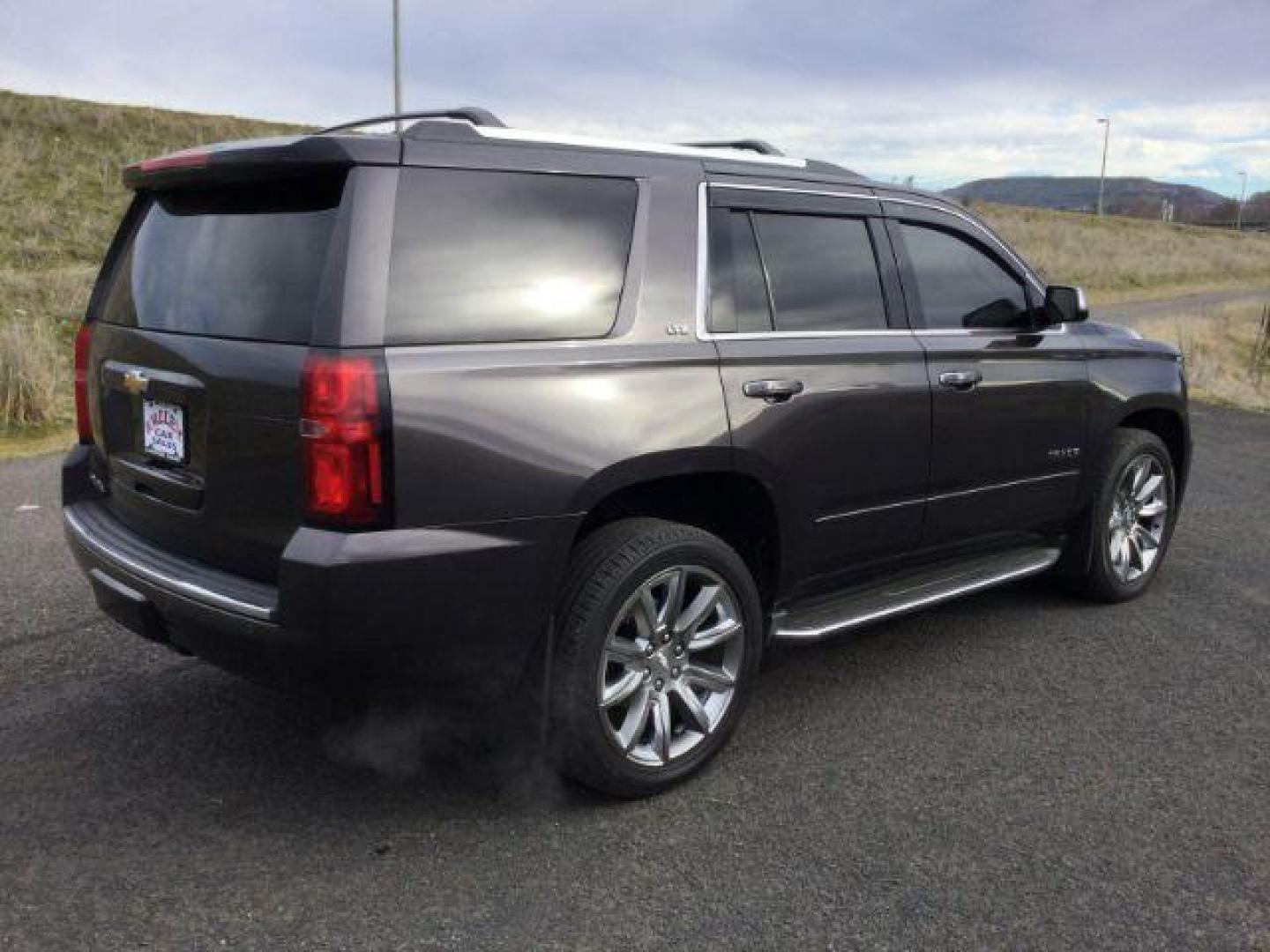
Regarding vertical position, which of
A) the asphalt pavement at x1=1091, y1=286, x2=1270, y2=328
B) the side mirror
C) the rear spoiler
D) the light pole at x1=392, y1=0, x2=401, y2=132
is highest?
the light pole at x1=392, y1=0, x2=401, y2=132

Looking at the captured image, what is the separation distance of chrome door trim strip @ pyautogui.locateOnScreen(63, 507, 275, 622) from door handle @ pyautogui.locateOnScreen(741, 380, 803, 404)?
1495 mm

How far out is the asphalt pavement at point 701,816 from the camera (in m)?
2.63

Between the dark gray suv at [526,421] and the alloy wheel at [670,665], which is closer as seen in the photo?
the dark gray suv at [526,421]

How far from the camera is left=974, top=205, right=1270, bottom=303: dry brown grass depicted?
37750 millimetres

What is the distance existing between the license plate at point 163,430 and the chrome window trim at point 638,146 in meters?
1.12

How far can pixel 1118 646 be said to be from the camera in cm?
454

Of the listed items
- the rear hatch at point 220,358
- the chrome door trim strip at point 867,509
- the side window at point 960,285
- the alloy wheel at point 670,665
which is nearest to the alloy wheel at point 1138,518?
the side window at point 960,285

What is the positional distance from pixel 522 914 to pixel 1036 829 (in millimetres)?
1413

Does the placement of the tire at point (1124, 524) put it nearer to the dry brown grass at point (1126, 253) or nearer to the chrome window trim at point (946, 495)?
the chrome window trim at point (946, 495)

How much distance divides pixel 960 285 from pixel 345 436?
2.66 metres

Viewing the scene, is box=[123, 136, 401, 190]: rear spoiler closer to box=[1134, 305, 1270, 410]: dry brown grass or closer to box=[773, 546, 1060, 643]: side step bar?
box=[773, 546, 1060, 643]: side step bar

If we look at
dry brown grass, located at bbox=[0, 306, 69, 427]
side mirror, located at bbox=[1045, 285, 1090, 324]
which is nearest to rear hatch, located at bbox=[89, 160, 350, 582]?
side mirror, located at bbox=[1045, 285, 1090, 324]

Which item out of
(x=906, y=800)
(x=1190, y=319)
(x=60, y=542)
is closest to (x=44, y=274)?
(x=60, y=542)

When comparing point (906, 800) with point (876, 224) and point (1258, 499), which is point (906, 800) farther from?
point (1258, 499)
